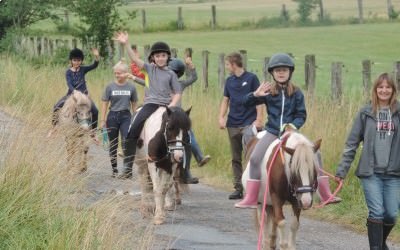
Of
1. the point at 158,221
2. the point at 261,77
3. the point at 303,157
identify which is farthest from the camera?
the point at 261,77

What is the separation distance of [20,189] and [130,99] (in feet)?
18.8

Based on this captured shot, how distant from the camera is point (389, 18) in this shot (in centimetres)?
6788

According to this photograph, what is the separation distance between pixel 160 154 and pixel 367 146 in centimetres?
333

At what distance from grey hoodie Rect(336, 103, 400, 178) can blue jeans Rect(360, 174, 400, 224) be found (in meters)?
0.08

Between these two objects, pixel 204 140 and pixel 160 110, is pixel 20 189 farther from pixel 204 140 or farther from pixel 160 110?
pixel 204 140

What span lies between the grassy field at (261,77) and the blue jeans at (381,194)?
70.4 inches

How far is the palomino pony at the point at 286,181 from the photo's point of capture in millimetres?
9531

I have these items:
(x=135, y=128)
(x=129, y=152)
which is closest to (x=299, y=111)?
(x=135, y=128)

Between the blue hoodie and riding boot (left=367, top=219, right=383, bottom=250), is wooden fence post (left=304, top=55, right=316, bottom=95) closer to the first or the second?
the blue hoodie

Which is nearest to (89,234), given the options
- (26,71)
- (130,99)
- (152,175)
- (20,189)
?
(20,189)

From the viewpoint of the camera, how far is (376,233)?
9922mm

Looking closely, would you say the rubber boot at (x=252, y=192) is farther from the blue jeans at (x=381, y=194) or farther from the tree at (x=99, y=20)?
the tree at (x=99, y=20)

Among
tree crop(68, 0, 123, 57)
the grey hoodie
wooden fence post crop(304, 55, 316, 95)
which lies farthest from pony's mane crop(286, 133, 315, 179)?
tree crop(68, 0, 123, 57)

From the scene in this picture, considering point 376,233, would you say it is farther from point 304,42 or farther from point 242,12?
point 242,12
